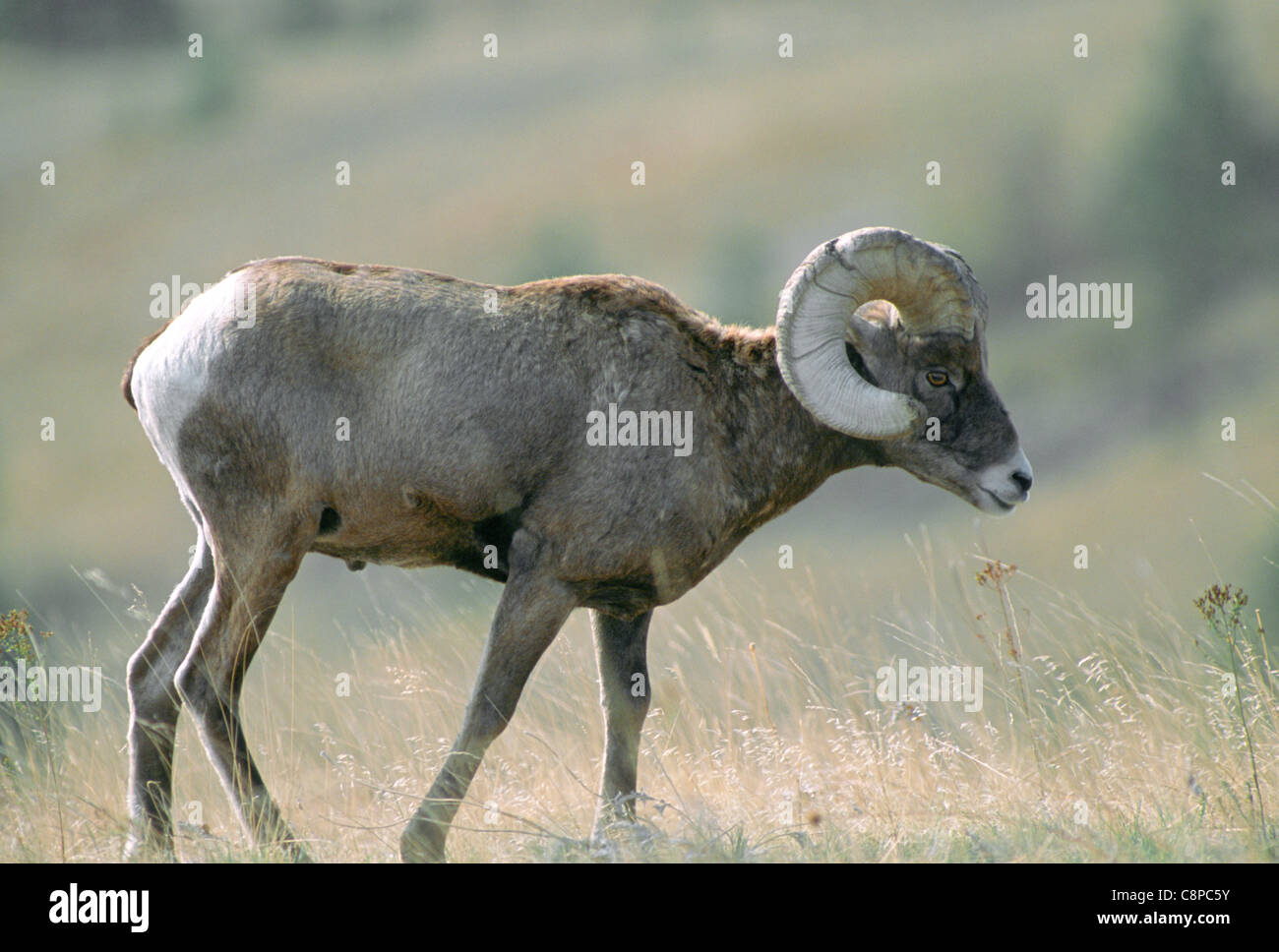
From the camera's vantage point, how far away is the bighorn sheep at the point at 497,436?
7016mm

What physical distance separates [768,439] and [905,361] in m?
0.77

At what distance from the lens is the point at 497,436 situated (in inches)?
277

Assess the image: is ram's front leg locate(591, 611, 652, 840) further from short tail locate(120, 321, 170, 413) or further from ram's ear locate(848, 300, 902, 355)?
short tail locate(120, 321, 170, 413)

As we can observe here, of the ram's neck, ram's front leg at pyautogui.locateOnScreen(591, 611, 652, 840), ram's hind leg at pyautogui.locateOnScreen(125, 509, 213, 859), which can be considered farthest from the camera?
ram's front leg at pyautogui.locateOnScreen(591, 611, 652, 840)

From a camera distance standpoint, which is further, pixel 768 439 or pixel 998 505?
pixel 768 439

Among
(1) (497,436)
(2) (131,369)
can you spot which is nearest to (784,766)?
(1) (497,436)

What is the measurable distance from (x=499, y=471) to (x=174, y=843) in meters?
2.32

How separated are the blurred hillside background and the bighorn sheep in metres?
37.8

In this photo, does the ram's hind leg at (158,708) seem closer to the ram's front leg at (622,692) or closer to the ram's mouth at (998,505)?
the ram's front leg at (622,692)

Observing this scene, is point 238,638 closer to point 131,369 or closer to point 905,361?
point 131,369

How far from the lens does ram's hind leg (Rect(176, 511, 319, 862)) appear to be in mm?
7078

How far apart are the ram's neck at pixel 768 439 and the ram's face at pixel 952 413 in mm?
307

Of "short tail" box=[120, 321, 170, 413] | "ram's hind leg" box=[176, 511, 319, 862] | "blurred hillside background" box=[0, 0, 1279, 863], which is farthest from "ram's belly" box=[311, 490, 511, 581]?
"blurred hillside background" box=[0, 0, 1279, 863]

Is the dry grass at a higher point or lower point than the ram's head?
lower
